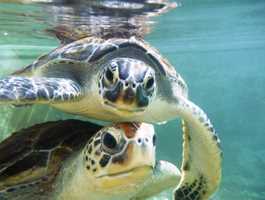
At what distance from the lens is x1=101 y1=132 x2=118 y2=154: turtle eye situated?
309 centimetres

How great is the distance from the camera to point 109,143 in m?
3.13

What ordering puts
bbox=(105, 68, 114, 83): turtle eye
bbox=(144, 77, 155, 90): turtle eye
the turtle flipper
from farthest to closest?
the turtle flipper
bbox=(105, 68, 114, 83): turtle eye
bbox=(144, 77, 155, 90): turtle eye

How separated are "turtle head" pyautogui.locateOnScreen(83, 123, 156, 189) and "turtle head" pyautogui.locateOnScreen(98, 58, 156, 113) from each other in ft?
0.79

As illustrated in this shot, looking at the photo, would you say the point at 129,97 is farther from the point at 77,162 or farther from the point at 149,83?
the point at 77,162

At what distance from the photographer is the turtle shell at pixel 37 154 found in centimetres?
349

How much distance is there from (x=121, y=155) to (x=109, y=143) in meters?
0.16

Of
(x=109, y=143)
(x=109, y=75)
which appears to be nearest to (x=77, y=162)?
(x=109, y=143)

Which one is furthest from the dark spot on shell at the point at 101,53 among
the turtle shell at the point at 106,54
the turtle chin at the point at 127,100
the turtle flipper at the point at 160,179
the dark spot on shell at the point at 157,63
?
the turtle flipper at the point at 160,179

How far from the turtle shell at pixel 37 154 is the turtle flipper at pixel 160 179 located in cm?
73

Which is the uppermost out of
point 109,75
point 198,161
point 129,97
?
point 109,75

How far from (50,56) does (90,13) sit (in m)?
3.53

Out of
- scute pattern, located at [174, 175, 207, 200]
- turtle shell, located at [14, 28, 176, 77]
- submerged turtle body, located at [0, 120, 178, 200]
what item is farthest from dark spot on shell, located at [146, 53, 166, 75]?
scute pattern, located at [174, 175, 207, 200]

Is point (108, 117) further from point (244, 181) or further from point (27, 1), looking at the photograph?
point (244, 181)

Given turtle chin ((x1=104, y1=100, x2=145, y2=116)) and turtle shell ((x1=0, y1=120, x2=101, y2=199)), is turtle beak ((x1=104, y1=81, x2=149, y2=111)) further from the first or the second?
turtle shell ((x1=0, y1=120, x2=101, y2=199))
